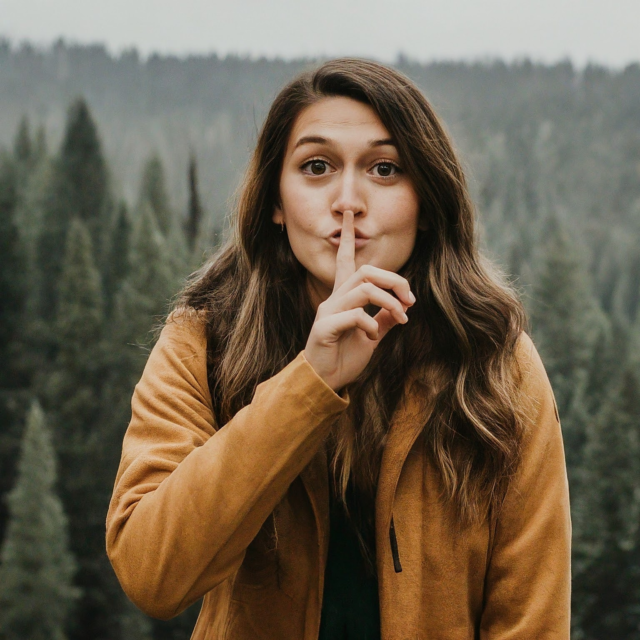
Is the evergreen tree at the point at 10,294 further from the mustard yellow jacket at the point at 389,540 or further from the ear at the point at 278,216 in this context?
the mustard yellow jacket at the point at 389,540

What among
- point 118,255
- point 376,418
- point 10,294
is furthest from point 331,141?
point 118,255

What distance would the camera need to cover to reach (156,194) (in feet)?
113

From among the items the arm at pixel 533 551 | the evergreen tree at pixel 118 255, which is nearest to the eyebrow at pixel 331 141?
the arm at pixel 533 551

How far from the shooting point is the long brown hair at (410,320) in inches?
76.7

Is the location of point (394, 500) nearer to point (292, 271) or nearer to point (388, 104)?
point (292, 271)

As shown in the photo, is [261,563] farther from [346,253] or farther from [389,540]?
[346,253]

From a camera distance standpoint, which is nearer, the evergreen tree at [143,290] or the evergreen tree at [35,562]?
the evergreen tree at [35,562]

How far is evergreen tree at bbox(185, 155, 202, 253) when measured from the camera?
2988cm

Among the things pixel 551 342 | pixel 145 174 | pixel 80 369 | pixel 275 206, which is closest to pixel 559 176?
pixel 551 342

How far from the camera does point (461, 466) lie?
1936mm

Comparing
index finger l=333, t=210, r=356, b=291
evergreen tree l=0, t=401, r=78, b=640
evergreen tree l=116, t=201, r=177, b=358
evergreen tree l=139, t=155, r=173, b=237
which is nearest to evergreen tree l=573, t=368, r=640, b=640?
evergreen tree l=116, t=201, r=177, b=358

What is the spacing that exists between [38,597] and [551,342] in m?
19.8

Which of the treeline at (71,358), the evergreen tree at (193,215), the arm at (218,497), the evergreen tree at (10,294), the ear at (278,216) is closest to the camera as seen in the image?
the arm at (218,497)

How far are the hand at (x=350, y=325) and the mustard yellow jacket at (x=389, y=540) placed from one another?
14cm
